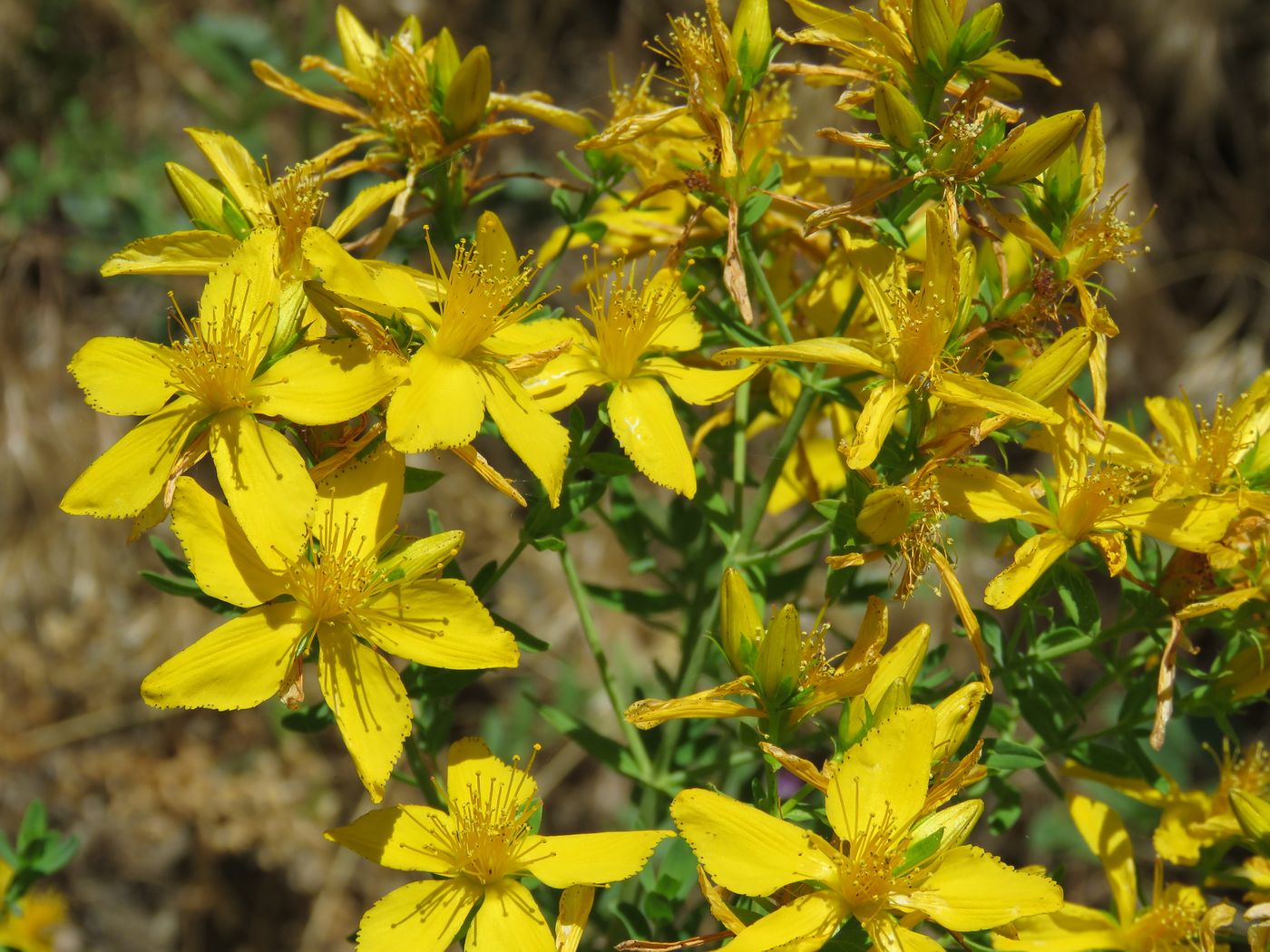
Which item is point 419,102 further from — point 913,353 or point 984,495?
point 984,495

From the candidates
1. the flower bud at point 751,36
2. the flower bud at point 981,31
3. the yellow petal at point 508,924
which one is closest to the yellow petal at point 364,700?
the yellow petal at point 508,924

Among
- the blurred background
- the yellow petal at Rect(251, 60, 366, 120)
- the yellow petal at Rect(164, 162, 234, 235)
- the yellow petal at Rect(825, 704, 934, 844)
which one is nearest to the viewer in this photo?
the yellow petal at Rect(825, 704, 934, 844)

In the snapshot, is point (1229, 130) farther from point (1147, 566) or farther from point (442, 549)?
point (442, 549)

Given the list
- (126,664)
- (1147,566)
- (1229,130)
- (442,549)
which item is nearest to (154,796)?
(126,664)

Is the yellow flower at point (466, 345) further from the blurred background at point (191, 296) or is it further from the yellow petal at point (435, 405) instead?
the blurred background at point (191, 296)

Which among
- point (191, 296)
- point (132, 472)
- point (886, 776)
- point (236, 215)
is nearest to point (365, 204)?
point (236, 215)

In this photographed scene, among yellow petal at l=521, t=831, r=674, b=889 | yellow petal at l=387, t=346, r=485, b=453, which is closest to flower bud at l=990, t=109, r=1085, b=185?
yellow petal at l=387, t=346, r=485, b=453

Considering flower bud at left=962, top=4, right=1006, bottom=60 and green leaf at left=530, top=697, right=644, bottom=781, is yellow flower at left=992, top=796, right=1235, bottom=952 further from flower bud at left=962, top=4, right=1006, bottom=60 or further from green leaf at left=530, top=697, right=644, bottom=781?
flower bud at left=962, top=4, right=1006, bottom=60
